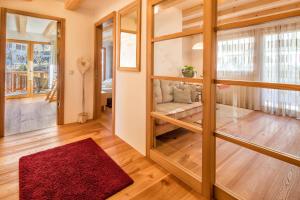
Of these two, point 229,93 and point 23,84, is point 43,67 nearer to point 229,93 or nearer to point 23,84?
point 23,84

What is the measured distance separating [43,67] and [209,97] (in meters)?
7.98

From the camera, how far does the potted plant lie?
1.78m

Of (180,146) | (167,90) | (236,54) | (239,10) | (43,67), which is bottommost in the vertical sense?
(180,146)

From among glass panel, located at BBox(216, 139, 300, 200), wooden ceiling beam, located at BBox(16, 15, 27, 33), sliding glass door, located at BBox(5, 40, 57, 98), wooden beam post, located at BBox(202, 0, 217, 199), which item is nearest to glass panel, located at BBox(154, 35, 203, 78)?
wooden beam post, located at BBox(202, 0, 217, 199)

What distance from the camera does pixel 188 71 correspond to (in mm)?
1845

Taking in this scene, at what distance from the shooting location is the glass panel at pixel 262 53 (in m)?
1.18

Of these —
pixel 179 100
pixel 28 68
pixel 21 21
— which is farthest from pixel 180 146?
pixel 28 68

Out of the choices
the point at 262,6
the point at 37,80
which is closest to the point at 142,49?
the point at 262,6

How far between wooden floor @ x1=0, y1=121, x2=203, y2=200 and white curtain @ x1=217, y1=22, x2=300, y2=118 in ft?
3.33

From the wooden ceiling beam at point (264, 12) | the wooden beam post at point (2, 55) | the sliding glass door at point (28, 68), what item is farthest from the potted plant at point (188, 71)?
the sliding glass door at point (28, 68)

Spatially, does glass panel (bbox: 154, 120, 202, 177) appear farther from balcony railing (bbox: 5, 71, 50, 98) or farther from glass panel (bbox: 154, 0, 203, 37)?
Answer: balcony railing (bbox: 5, 71, 50, 98)

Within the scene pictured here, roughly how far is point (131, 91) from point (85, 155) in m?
1.10

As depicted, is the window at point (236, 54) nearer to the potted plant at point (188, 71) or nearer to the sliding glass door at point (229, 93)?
the sliding glass door at point (229, 93)

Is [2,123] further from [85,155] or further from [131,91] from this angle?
[131,91]
